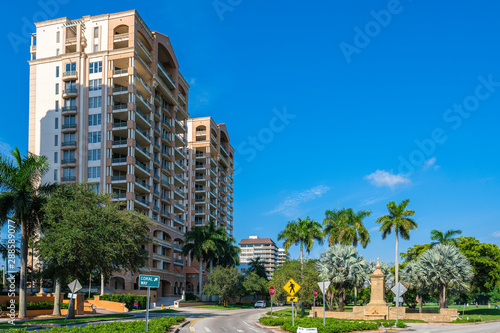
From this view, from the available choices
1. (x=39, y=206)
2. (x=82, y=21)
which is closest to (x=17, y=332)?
(x=39, y=206)

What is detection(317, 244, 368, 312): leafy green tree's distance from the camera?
53.1 m

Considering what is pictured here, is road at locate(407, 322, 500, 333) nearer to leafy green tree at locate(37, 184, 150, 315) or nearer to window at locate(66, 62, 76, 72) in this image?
leafy green tree at locate(37, 184, 150, 315)

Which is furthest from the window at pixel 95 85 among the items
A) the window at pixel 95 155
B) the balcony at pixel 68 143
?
the window at pixel 95 155

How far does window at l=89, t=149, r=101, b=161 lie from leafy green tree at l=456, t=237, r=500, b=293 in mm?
58111

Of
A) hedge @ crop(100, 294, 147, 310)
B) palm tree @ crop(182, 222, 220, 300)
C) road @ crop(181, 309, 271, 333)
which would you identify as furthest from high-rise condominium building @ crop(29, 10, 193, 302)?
road @ crop(181, 309, 271, 333)

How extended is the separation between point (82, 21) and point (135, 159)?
25691 millimetres

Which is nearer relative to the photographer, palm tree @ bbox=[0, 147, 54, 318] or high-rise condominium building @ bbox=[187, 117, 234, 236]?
palm tree @ bbox=[0, 147, 54, 318]

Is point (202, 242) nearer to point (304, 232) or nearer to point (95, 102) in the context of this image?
point (304, 232)

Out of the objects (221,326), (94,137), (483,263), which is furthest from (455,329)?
(94,137)

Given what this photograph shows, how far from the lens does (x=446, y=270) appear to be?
5119cm

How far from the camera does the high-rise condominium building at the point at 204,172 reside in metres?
121

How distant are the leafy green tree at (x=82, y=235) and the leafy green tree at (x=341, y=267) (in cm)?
2283

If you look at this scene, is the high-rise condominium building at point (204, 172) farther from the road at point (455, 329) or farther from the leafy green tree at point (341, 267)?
the road at point (455, 329)

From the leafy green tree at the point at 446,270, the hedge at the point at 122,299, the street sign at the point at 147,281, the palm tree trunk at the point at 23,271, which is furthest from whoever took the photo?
the hedge at the point at 122,299
